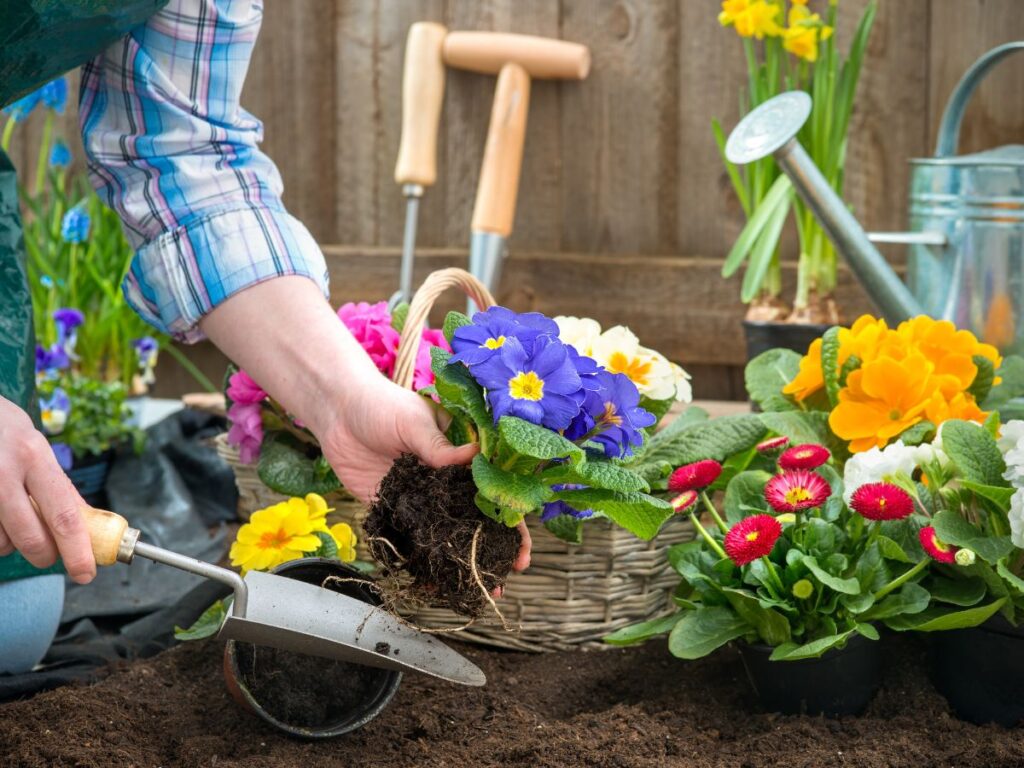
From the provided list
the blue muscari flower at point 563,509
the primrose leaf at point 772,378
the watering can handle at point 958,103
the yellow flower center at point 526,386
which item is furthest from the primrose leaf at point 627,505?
the watering can handle at point 958,103

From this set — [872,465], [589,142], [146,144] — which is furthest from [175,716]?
[589,142]

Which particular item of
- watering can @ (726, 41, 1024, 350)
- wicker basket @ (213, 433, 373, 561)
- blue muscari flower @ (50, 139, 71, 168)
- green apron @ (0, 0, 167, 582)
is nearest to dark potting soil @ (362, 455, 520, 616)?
wicker basket @ (213, 433, 373, 561)

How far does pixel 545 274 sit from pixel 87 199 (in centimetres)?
100

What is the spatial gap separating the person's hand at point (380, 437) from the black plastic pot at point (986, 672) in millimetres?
473

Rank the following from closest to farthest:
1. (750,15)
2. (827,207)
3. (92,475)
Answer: (827,207), (750,15), (92,475)

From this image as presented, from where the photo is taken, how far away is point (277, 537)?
1.32 metres

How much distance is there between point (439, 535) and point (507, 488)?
0.09 meters

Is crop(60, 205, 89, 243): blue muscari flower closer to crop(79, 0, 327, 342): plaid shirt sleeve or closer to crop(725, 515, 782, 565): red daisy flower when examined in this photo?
crop(79, 0, 327, 342): plaid shirt sleeve

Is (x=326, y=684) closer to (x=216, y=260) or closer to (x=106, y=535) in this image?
(x=106, y=535)

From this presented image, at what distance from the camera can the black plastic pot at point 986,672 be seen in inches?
46.3

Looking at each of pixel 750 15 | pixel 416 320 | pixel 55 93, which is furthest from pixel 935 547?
pixel 55 93

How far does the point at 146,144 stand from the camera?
4.37 ft

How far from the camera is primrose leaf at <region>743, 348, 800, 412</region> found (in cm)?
151

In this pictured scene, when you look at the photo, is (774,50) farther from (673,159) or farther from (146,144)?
(146,144)
